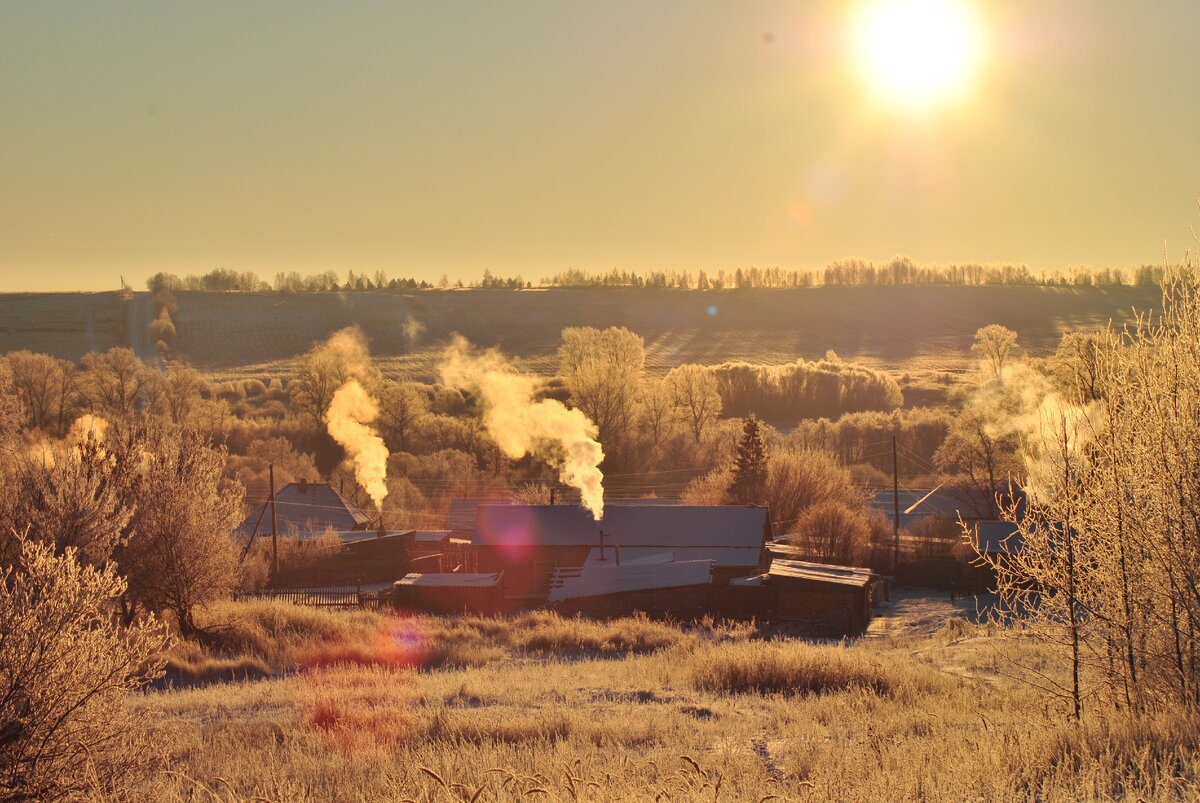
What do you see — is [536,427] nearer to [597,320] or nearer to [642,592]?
[642,592]

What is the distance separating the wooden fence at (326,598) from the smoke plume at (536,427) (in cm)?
929

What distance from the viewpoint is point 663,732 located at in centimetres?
1491

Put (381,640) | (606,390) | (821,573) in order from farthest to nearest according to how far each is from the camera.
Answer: (606,390)
(821,573)
(381,640)

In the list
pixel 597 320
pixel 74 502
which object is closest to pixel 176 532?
pixel 74 502

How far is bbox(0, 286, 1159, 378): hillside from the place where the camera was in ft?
384

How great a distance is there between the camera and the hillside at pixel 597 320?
384 feet

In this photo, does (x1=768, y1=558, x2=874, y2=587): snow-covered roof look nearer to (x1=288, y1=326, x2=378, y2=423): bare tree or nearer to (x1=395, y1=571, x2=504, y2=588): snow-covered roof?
(x1=395, y1=571, x2=504, y2=588): snow-covered roof

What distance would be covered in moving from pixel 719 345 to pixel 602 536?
3440 inches

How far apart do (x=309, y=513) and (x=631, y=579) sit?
71.9 feet

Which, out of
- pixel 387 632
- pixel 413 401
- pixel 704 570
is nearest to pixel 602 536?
pixel 704 570

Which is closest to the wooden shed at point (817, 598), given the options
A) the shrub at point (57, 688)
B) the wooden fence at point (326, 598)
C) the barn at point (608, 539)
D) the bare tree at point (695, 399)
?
the barn at point (608, 539)

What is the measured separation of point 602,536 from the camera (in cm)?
4075

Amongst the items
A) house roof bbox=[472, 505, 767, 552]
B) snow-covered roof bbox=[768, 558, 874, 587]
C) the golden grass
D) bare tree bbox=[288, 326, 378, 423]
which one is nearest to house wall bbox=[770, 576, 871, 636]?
snow-covered roof bbox=[768, 558, 874, 587]

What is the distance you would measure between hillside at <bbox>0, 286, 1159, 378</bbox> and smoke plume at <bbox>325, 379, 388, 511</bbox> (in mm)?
31450
